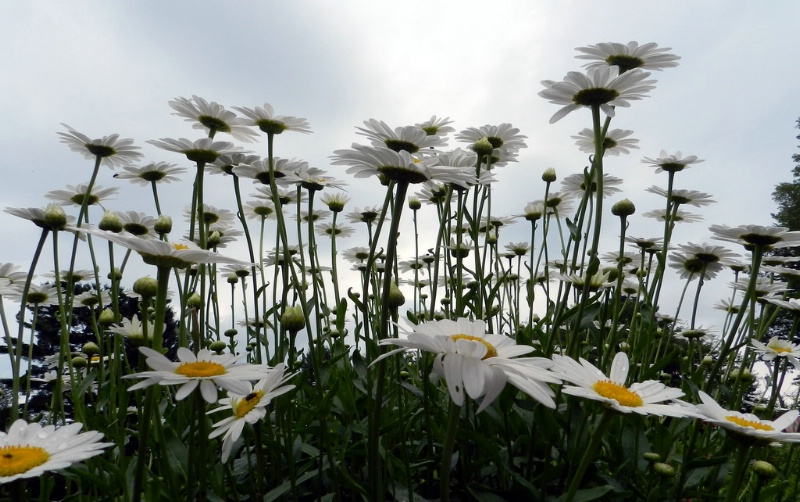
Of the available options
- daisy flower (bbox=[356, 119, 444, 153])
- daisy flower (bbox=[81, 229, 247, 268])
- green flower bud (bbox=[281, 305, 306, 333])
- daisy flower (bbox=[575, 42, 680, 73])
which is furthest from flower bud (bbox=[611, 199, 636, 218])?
daisy flower (bbox=[81, 229, 247, 268])

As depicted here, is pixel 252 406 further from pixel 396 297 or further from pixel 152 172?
pixel 152 172

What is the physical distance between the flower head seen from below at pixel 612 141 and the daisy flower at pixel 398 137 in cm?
144

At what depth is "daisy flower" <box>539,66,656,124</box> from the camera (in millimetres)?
1922

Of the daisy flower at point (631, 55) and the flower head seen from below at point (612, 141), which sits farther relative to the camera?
the flower head seen from below at point (612, 141)

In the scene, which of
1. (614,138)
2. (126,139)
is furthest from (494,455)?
(126,139)

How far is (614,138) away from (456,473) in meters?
2.02

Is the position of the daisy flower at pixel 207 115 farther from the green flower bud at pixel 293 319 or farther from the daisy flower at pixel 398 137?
the green flower bud at pixel 293 319

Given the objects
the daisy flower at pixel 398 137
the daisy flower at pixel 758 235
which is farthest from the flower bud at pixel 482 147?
the daisy flower at pixel 758 235

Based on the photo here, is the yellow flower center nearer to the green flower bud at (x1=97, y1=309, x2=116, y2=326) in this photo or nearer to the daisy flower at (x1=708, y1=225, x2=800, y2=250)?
the green flower bud at (x1=97, y1=309, x2=116, y2=326)

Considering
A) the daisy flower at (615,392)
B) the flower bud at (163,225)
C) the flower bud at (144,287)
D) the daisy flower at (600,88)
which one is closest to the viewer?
the daisy flower at (615,392)

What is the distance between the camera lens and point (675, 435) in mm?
2225

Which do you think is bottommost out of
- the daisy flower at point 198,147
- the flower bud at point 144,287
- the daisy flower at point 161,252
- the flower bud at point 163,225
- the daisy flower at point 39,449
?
the daisy flower at point 39,449

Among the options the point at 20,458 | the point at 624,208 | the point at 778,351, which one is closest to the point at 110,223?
the point at 20,458

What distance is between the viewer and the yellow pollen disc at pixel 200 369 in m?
1.41
